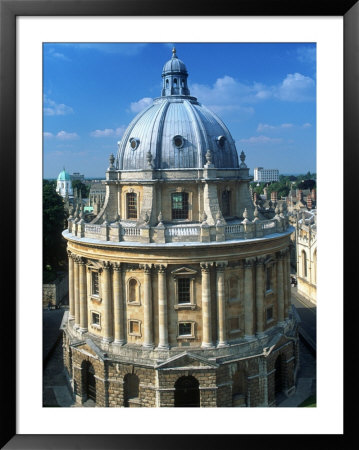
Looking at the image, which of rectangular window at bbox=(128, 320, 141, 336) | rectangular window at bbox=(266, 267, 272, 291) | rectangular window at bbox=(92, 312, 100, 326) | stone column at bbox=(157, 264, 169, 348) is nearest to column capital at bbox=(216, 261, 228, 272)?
stone column at bbox=(157, 264, 169, 348)

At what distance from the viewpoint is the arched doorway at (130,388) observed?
25.0 m

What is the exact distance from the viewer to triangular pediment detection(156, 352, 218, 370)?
2416 centimetres

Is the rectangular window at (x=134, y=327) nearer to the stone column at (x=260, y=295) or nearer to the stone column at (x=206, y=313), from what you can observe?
the stone column at (x=206, y=313)

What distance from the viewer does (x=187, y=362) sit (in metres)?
24.3

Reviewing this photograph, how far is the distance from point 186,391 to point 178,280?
6.16m

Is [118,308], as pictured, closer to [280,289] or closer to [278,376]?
[280,289]

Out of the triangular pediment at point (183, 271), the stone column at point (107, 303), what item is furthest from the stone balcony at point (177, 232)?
the stone column at point (107, 303)

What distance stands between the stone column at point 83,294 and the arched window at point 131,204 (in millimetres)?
4211

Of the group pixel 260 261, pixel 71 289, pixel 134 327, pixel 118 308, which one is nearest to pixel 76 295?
pixel 71 289

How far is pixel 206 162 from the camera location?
2700cm
